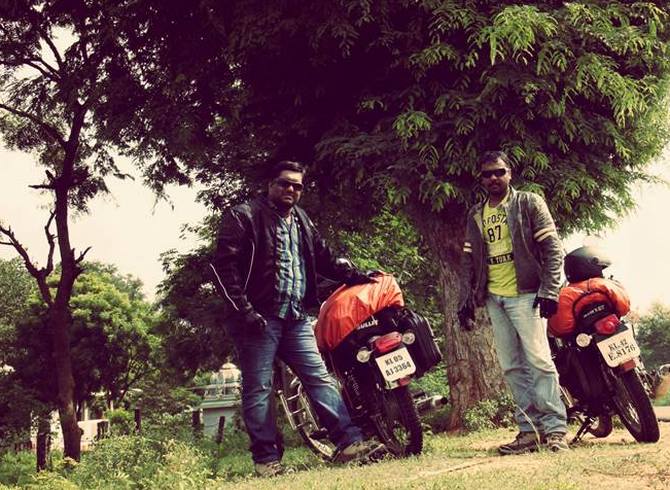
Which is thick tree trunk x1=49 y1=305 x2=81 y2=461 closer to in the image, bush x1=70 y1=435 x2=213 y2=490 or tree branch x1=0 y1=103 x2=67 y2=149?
tree branch x1=0 y1=103 x2=67 y2=149

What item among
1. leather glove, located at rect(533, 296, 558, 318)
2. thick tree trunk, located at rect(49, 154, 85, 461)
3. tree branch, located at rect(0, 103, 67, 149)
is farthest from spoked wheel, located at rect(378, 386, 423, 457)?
Answer: tree branch, located at rect(0, 103, 67, 149)

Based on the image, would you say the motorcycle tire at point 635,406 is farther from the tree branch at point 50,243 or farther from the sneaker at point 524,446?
the tree branch at point 50,243

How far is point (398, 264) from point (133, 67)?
9.39 meters

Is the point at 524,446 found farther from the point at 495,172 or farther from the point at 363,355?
the point at 495,172

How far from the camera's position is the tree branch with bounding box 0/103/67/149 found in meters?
19.0

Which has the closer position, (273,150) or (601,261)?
(601,261)

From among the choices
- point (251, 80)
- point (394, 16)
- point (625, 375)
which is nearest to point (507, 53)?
point (394, 16)

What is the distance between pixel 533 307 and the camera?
5469mm

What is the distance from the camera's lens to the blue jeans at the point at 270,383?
5.36 metres

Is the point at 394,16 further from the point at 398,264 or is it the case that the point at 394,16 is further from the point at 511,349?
the point at 398,264

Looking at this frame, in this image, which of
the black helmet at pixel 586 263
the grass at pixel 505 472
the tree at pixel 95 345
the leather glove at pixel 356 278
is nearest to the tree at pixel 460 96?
the black helmet at pixel 586 263

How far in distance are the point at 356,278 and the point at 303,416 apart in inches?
49.7

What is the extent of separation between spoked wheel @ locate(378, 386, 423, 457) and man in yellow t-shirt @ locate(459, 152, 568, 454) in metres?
0.64

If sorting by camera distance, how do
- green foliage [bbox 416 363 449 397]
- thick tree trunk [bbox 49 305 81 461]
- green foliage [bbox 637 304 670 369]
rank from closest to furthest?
green foliage [bbox 416 363 449 397] < thick tree trunk [bbox 49 305 81 461] < green foliage [bbox 637 304 670 369]
